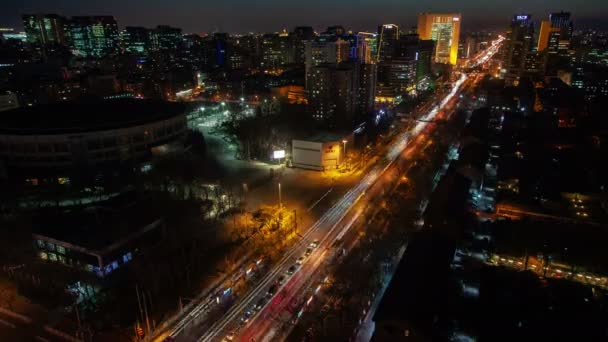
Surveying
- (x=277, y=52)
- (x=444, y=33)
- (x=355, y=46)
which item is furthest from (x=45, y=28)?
(x=444, y=33)

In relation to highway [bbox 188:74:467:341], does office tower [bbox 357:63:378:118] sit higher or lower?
higher

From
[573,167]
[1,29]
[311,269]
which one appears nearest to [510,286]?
[311,269]

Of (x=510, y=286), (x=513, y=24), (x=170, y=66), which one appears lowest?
(x=510, y=286)

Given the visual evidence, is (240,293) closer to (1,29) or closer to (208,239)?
(208,239)

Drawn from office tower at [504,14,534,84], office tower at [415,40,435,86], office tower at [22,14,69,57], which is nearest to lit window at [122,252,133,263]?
office tower at [415,40,435,86]

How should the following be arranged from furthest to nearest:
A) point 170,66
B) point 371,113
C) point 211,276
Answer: point 170,66 → point 371,113 → point 211,276

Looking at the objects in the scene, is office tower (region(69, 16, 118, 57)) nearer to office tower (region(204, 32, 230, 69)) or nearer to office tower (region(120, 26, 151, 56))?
office tower (region(120, 26, 151, 56))

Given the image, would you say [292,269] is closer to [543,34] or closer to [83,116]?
[83,116]
